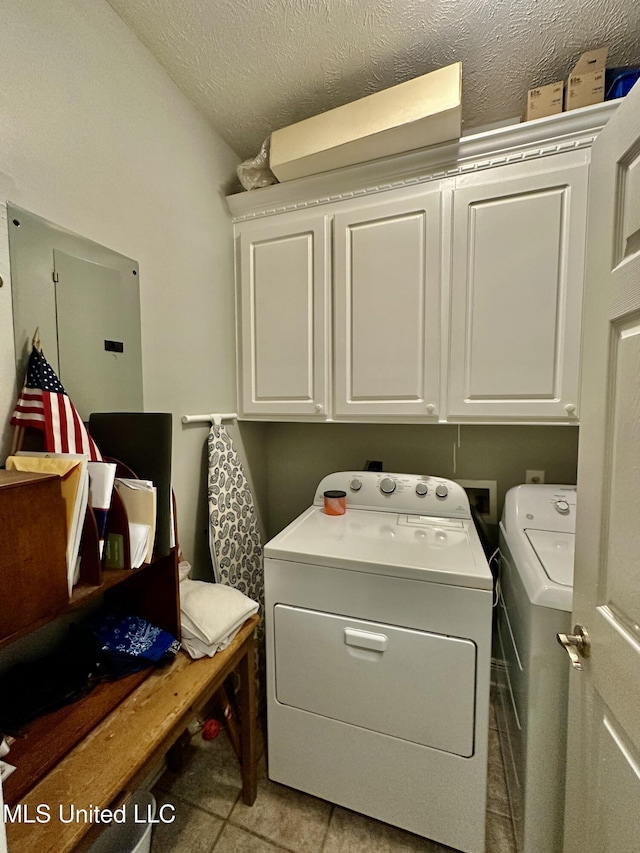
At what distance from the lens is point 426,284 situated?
1439 mm

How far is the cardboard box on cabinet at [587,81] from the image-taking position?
121 centimetres

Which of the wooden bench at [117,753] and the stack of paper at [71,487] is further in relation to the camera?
the stack of paper at [71,487]

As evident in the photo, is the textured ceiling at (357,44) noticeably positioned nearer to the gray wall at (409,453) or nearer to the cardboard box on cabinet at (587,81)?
the cardboard box on cabinet at (587,81)

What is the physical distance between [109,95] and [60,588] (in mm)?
1432

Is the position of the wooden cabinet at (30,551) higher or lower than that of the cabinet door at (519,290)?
lower

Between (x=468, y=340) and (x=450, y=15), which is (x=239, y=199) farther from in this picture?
(x=468, y=340)

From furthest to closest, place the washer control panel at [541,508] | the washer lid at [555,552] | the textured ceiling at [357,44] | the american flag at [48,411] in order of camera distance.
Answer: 1. the washer control panel at [541,508]
2. the textured ceiling at [357,44]
3. the washer lid at [555,552]
4. the american flag at [48,411]

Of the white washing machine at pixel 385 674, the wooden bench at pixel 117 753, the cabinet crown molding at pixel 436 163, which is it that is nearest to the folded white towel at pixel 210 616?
the wooden bench at pixel 117 753

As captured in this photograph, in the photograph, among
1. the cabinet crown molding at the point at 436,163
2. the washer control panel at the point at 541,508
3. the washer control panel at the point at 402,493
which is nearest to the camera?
the cabinet crown molding at the point at 436,163

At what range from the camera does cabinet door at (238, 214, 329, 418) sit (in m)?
1.59

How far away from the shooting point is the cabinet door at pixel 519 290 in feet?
4.15

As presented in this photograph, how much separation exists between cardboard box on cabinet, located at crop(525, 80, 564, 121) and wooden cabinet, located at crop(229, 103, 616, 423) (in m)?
0.09

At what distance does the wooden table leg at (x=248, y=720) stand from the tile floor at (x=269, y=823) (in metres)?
0.07

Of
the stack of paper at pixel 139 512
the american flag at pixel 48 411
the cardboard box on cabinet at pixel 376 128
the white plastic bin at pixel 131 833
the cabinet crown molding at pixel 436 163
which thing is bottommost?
the white plastic bin at pixel 131 833
